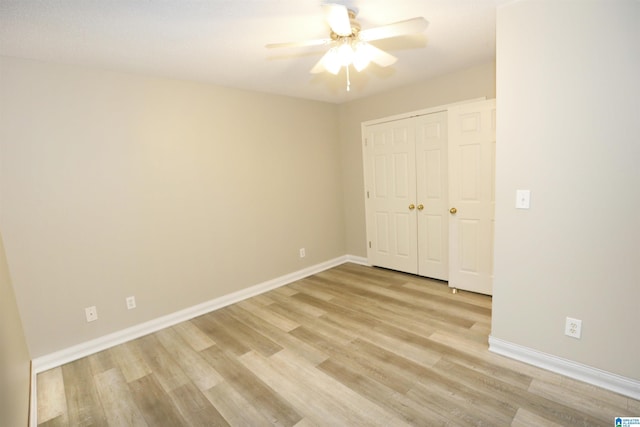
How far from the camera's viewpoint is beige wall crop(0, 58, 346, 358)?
2.25 meters

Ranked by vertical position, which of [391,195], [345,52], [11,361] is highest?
[345,52]

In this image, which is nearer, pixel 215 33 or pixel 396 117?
pixel 215 33

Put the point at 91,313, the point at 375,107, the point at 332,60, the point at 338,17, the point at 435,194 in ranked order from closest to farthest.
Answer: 1. the point at 338,17
2. the point at 332,60
3. the point at 91,313
4. the point at 435,194
5. the point at 375,107

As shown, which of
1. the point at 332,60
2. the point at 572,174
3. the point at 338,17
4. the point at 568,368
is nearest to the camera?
the point at 338,17

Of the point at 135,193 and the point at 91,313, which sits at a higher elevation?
the point at 135,193

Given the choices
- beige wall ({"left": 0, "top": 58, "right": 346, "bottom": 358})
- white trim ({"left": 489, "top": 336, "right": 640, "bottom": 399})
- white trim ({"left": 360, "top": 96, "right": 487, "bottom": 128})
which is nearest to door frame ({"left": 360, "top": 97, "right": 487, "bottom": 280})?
white trim ({"left": 360, "top": 96, "right": 487, "bottom": 128})

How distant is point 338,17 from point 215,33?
942 millimetres

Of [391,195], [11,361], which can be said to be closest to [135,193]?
[11,361]

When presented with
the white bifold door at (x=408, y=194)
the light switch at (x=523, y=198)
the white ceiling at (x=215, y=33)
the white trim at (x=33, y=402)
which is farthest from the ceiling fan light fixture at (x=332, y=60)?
the white trim at (x=33, y=402)

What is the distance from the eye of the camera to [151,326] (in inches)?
111

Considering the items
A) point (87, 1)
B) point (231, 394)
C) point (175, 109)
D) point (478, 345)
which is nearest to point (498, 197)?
point (478, 345)

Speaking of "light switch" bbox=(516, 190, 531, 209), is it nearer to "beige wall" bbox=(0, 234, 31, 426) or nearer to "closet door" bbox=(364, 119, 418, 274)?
"closet door" bbox=(364, 119, 418, 274)

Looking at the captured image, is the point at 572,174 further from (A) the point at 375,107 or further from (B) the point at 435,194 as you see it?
(A) the point at 375,107

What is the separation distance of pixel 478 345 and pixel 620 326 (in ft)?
2.77
